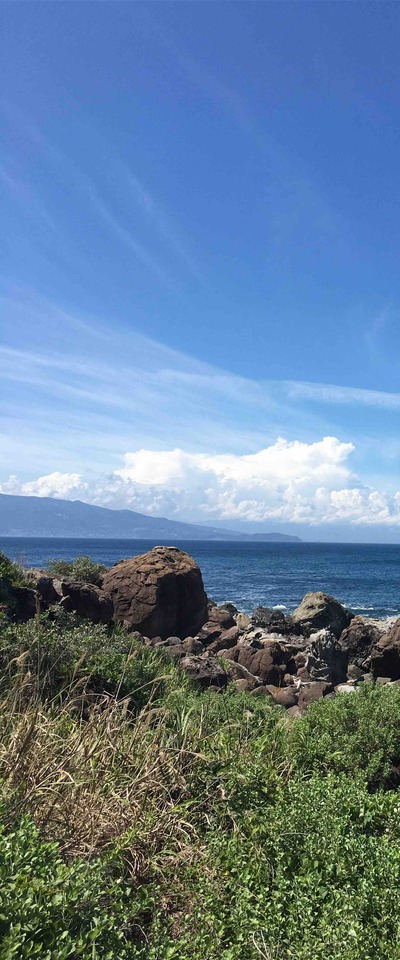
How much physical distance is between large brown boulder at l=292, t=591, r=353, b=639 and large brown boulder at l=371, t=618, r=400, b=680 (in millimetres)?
9317

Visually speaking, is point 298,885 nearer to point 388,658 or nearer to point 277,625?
point 388,658

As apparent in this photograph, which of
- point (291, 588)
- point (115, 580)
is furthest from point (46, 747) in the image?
point (291, 588)

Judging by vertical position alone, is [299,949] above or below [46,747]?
below

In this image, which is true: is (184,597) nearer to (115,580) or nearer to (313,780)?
(115,580)

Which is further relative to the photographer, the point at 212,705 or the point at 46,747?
the point at 212,705

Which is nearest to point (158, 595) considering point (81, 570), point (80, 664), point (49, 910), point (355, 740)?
point (81, 570)

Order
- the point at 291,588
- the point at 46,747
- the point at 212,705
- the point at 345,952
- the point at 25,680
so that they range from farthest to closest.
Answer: the point at 291,588 → the point at 212,705 → the point at 25,680 → the point at 46,747 → the point at 345,952

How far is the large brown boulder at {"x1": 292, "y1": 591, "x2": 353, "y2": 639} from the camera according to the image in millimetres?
29578

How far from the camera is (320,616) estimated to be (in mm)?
29906

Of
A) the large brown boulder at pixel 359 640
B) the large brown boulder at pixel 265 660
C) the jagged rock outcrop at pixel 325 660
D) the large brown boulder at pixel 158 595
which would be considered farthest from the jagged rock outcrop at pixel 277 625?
the large brown boulder at pixel 158 595

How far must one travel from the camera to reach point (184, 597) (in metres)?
21.2

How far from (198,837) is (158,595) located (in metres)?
14.8

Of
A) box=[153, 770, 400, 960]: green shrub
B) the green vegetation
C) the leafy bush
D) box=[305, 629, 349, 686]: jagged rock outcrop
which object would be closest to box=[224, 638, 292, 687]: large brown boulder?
box=[305, 629, 349, 686]: jagged rock outcrop

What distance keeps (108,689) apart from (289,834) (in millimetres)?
4805
